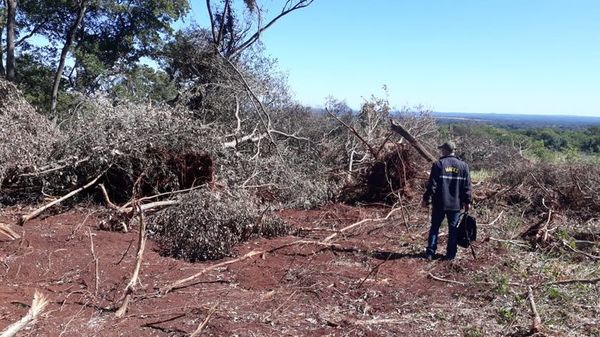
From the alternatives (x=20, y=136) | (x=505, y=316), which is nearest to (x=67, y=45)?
(x=20, y=136)

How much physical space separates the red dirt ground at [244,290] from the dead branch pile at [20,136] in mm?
1010

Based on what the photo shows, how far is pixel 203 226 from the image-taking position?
6324mm

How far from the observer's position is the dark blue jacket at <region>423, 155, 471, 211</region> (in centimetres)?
629

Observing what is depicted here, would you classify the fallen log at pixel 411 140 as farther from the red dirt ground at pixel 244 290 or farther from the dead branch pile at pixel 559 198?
the red dirt ground at pixel 244 290

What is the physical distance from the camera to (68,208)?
27.3 feet

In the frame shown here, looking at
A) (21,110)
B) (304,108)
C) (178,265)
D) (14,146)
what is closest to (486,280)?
(178,265)

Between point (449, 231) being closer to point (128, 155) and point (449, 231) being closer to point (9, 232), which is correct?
point (128, 155)

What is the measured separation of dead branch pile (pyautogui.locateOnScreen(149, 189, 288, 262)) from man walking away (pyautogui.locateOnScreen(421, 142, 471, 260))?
209 centimetres

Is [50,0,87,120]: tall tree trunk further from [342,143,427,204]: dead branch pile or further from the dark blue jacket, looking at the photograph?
the dark blue jacket

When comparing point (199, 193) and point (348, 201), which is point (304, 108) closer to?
point (348, 201)

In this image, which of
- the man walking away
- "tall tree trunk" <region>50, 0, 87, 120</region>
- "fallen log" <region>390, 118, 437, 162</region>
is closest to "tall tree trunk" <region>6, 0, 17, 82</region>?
"tall tree trunk" <region>50, 0, 87, 120</region>

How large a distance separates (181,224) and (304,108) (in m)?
9.01

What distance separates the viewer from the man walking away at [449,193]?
6.29 m

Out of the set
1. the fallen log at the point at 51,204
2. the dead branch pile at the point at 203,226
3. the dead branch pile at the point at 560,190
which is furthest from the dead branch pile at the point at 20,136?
the dead branch pile at the point at 560,190
